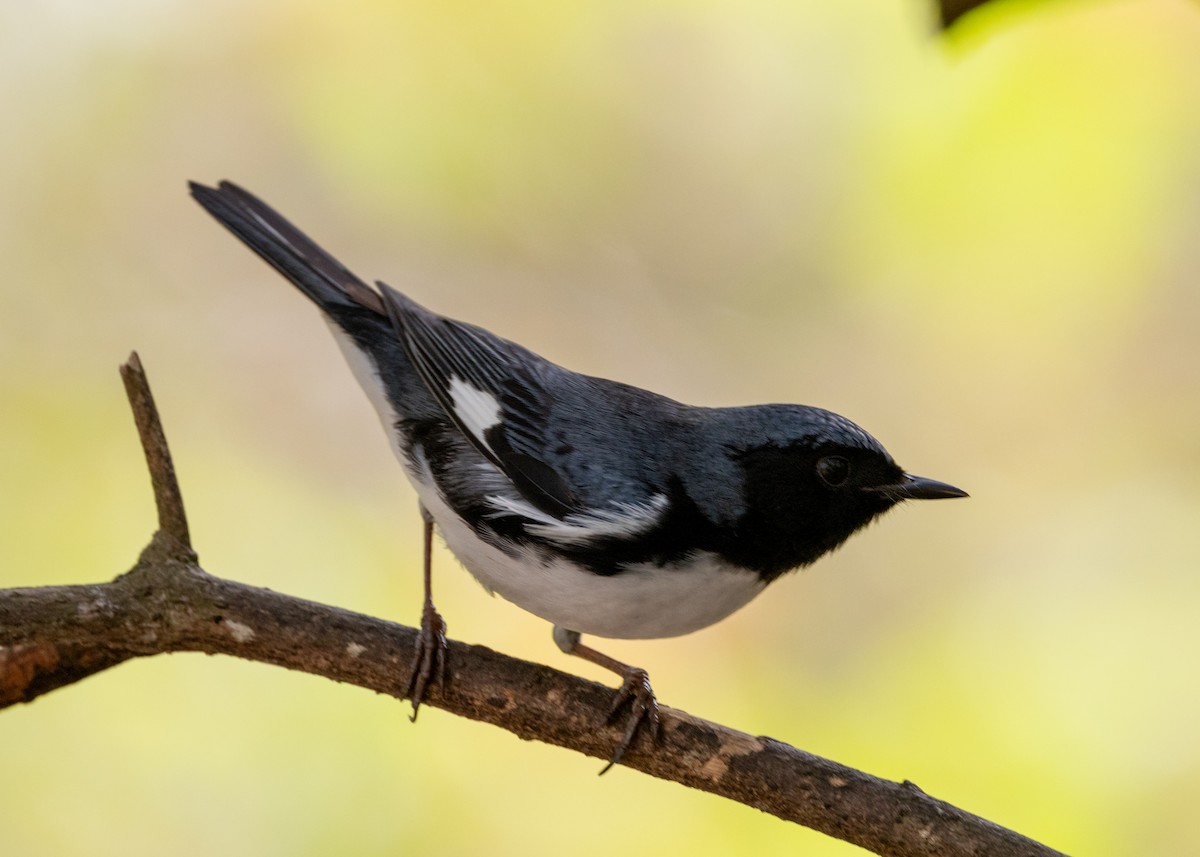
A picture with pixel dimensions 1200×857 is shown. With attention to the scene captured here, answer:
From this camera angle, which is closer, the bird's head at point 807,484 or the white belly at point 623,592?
the white belly at point 623,592

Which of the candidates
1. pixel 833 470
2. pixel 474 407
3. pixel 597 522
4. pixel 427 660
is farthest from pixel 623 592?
pixel 474 407

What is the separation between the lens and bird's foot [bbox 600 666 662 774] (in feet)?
8.32

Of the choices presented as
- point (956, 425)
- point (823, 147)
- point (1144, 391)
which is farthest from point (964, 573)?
point (823, 147)

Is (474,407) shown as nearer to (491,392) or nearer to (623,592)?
(491,392)

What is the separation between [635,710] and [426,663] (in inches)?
19.4

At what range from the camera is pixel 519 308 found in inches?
184

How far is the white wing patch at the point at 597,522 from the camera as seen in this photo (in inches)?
101

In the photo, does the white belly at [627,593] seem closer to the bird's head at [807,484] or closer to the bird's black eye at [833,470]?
the bird's head at [807,484]

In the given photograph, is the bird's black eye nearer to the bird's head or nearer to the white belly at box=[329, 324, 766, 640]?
the bird's head

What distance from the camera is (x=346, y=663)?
8.32 ft

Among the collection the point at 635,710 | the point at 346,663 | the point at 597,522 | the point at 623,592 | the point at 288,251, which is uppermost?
the point at 288,251

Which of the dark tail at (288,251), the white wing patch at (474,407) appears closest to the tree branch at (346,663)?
the white wing patch at (474,407)

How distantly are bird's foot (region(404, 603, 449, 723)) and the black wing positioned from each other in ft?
1.27

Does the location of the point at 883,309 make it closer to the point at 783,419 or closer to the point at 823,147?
the point at 823,147
